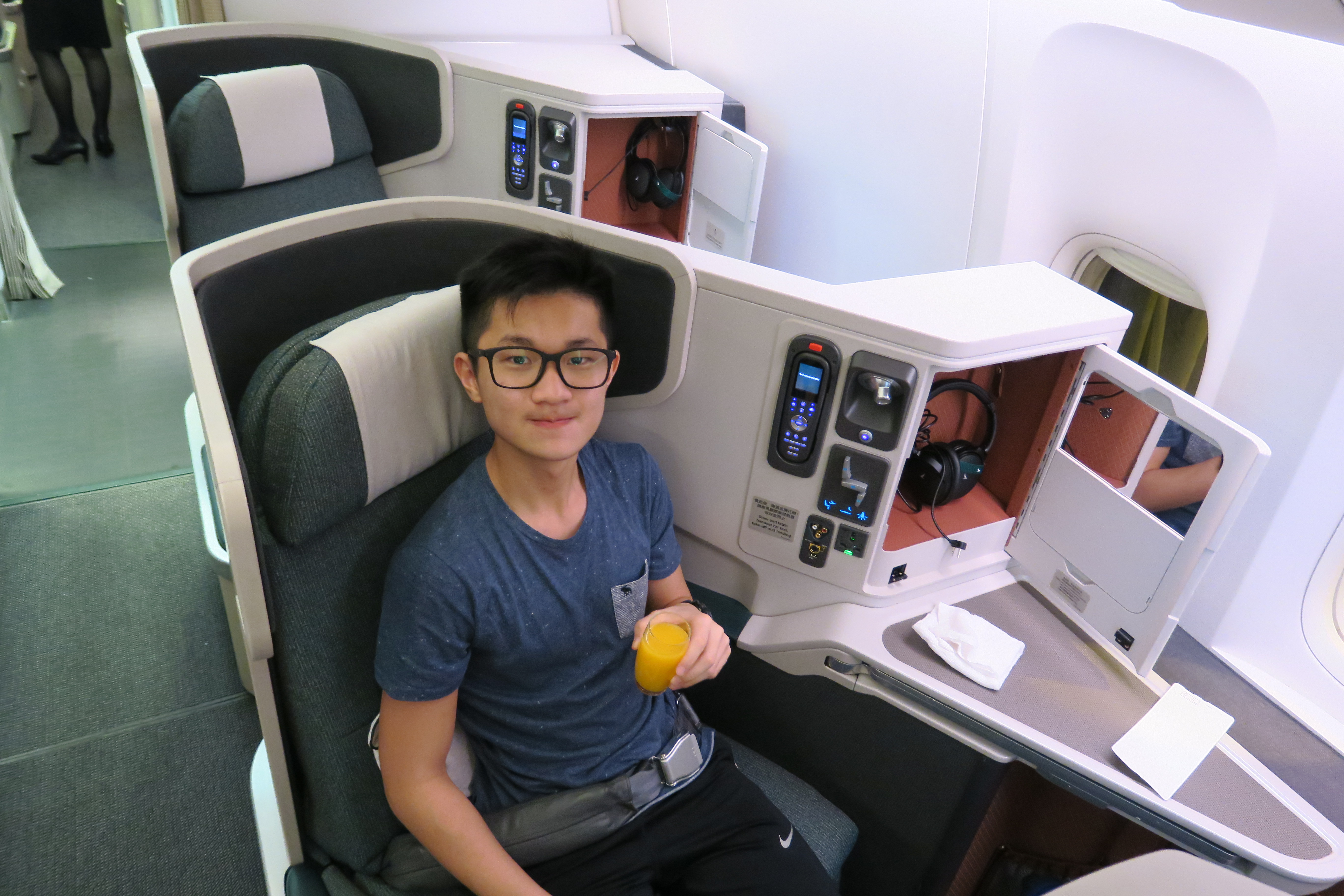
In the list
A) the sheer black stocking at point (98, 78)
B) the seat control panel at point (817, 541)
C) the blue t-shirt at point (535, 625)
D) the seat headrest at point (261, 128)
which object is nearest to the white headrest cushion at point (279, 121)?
the seat headrest at point (261, 128)

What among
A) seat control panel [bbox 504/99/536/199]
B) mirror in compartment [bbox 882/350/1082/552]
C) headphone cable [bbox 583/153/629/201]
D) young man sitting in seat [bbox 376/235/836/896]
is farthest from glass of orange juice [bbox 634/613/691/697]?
headphone cable [bbox 583/153/629/201]

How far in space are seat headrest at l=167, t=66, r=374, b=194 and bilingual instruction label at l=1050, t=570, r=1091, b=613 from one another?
2.42 metres

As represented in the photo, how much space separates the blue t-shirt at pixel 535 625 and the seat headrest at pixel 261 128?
1.69 meters

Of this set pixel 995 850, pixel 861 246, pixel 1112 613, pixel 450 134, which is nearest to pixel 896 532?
pixel 1112 613

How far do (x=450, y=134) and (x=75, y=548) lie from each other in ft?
5.90

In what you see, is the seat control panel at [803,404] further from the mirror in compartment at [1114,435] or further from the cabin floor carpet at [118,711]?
the cabin floor carpet at [118,711]

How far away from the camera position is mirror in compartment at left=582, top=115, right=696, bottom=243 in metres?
3.32

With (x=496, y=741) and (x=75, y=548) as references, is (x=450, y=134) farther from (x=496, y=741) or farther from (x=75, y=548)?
(x=496, y=741)

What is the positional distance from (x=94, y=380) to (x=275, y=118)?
138 cm

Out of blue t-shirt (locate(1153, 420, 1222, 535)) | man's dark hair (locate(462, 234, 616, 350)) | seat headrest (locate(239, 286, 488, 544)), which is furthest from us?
blue t-shirt (locate(1153, 420, 1222, 535))

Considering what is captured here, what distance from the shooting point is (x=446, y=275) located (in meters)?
1.64

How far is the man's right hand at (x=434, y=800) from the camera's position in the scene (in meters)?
1.24

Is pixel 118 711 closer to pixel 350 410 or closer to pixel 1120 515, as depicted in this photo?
pixel 350 410

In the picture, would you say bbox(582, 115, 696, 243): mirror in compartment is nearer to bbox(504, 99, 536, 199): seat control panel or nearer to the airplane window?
bbox(504, 99, 536, 199): seat control panel
